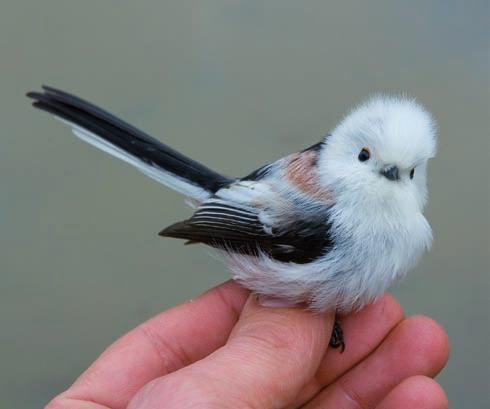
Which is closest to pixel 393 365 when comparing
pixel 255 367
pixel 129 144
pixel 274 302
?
pixel 274 302

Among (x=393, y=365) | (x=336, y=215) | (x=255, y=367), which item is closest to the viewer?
(x=255, y=367)

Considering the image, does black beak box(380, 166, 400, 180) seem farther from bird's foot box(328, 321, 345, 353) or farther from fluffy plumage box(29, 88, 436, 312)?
bird's foot box(328, 321, 345, 353)

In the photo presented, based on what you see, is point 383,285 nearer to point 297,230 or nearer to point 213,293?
point 297,230

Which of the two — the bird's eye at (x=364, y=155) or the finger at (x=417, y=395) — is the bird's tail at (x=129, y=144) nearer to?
the bird's eye at (x=364, y=155)

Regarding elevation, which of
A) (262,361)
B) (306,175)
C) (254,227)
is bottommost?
(262,361)

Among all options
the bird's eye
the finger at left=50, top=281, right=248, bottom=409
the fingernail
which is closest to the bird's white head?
the bird's eye

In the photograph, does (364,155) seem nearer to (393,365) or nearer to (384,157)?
(384,157)
